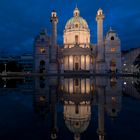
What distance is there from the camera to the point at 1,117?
9.41 meters

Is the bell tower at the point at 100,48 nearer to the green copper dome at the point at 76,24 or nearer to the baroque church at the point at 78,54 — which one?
the baroque church at the point at 78,54

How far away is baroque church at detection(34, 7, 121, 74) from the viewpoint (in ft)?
245

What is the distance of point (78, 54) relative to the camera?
7681 cm

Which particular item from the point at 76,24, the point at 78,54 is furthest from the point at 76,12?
the point at 78,54

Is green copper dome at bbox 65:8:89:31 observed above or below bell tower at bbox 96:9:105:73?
above

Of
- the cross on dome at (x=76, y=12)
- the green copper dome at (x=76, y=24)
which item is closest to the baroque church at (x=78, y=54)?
the green copper dome at (x=76, y=24)

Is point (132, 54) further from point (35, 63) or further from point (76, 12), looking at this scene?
point (35, 63)

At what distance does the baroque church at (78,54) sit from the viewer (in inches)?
2943

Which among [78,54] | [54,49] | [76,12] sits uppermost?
[76,12]

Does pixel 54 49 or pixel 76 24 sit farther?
pixel 76 24

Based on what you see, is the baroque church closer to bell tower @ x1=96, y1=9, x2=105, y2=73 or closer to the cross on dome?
bell tower @ x1=96, y1=9, x2=105, y2=73

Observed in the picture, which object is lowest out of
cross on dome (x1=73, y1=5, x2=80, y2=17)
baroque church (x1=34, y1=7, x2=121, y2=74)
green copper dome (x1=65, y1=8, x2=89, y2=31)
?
baroque church (x1=34, y1=7, x2=121, y2=74)

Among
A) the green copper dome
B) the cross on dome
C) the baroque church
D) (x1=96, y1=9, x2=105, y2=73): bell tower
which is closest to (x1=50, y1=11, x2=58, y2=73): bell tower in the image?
the baroque church

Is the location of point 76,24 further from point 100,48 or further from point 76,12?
point 100,48
